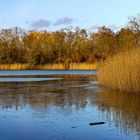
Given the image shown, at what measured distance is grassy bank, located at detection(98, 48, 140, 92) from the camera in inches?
531

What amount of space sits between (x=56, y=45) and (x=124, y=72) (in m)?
42.8

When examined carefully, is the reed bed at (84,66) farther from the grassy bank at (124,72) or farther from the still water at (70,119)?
the still water at (70,119)

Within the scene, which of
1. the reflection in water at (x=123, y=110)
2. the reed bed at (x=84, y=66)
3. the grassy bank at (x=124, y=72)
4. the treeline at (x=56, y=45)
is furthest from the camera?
the treeline at (x=56, y=45)

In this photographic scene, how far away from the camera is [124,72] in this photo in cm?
1417

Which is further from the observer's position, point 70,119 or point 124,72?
point 124,72

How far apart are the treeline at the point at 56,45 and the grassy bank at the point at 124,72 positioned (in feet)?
102

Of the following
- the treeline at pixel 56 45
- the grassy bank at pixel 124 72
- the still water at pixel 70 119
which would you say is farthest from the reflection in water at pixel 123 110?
the treeline at pixel 56 45

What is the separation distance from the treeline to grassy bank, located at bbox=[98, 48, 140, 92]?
30.9m

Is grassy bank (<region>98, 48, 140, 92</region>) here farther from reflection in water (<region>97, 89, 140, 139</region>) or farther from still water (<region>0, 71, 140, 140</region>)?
still water (<region>0, 71, 140, 140</region>)

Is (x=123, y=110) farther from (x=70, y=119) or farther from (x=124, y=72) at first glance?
(x=124, y=72)

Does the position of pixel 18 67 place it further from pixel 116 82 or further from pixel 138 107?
pixel 138 107

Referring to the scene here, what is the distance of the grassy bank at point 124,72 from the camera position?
13.5 m

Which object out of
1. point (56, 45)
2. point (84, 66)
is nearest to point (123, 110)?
point (84, 66)

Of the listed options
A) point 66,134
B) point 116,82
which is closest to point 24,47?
point 116,82
